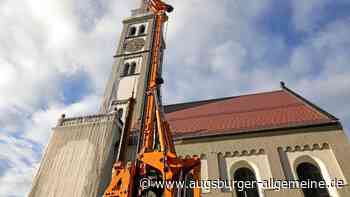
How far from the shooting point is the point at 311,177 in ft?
41.1

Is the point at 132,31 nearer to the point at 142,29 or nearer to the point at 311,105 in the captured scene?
the point at 142,29

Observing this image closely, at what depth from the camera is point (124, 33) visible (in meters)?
26.3

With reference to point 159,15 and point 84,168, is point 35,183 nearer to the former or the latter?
point 84,168

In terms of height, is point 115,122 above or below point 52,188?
above

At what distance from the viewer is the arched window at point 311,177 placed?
1191 centimetres

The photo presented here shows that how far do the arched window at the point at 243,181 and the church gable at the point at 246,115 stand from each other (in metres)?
2.55

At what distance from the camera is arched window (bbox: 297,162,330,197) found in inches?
469

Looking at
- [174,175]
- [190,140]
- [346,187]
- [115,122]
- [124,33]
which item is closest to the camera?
[174,175]

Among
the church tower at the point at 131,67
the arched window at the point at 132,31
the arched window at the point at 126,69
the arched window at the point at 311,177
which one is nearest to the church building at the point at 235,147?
the arched window at the point at 311,177

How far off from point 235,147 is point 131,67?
43.7 feet

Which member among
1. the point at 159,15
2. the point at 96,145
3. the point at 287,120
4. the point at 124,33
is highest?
the point at 124,33

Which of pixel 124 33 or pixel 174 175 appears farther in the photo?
pixel 124 33

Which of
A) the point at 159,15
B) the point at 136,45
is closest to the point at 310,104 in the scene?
the point at 159,15

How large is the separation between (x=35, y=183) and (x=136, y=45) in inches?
617
